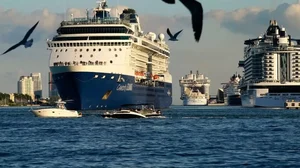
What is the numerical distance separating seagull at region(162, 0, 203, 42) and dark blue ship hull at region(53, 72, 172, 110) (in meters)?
103

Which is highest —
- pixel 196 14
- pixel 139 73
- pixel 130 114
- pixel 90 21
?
pixel 90 21

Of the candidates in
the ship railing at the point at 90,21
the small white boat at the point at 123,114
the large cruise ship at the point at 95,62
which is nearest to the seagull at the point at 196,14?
the small white boat at the point at 123,114

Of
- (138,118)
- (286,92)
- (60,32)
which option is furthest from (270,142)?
(286,92)

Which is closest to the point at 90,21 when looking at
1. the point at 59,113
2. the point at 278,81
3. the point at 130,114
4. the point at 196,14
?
the point at 59,113

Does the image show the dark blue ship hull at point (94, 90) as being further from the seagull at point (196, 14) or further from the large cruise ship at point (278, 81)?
the seagull at point (196, 14)

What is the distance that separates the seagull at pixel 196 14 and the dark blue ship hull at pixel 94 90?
103282 millimetres

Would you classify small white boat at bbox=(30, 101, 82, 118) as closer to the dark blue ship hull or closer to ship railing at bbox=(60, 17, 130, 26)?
the dark blue ship hull

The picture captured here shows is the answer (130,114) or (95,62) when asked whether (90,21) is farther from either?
(130,114)

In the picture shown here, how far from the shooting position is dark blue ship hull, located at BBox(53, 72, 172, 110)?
11725 cm

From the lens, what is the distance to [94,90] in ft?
389

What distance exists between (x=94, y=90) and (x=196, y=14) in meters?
106

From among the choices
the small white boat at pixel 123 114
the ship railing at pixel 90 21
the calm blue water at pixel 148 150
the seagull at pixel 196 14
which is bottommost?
the calm blue water at pixel 148 150

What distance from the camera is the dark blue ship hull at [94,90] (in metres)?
117

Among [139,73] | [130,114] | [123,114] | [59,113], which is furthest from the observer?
[139,73]
